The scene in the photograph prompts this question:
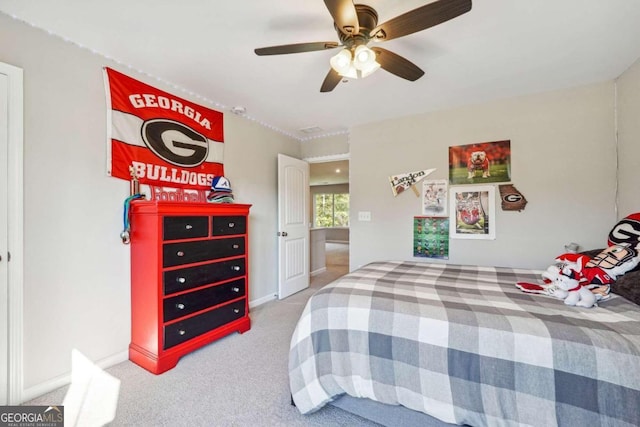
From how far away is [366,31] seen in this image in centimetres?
149

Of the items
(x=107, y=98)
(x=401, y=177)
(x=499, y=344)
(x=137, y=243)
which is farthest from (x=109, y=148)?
(x=401, y=177)

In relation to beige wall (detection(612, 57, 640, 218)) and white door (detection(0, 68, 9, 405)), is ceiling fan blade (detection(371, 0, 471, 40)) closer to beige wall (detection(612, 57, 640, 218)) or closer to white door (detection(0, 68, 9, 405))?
beige wall (detection(612, 57, 640, 218))

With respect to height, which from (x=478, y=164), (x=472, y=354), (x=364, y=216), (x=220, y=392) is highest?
(x=478, y=164)

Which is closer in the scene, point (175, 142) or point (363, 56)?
point (363, 56)

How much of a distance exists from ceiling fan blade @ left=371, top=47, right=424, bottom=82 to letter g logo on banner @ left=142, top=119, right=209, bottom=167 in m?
1.95

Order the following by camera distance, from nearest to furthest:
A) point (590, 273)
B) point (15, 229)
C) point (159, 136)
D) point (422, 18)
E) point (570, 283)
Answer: point (422, 18), point (570, 283), point (590, 273), point (15, 229), point (159, 136)

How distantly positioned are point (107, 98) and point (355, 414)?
2.85m

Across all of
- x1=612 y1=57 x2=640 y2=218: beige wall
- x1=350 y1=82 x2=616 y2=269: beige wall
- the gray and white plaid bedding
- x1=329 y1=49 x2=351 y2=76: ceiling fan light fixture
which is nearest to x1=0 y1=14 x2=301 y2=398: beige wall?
the gray and white plaid bedding

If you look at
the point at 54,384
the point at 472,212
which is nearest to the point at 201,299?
the point at 54,384

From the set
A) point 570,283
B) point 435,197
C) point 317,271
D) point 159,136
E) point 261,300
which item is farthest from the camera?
point 317,271

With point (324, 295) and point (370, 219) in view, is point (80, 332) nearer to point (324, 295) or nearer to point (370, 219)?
point (324, 295)

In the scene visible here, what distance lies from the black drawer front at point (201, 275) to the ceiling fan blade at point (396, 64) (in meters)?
2.11

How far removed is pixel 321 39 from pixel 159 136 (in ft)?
5.39

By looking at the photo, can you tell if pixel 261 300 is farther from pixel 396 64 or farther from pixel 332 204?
pixel 332 204
